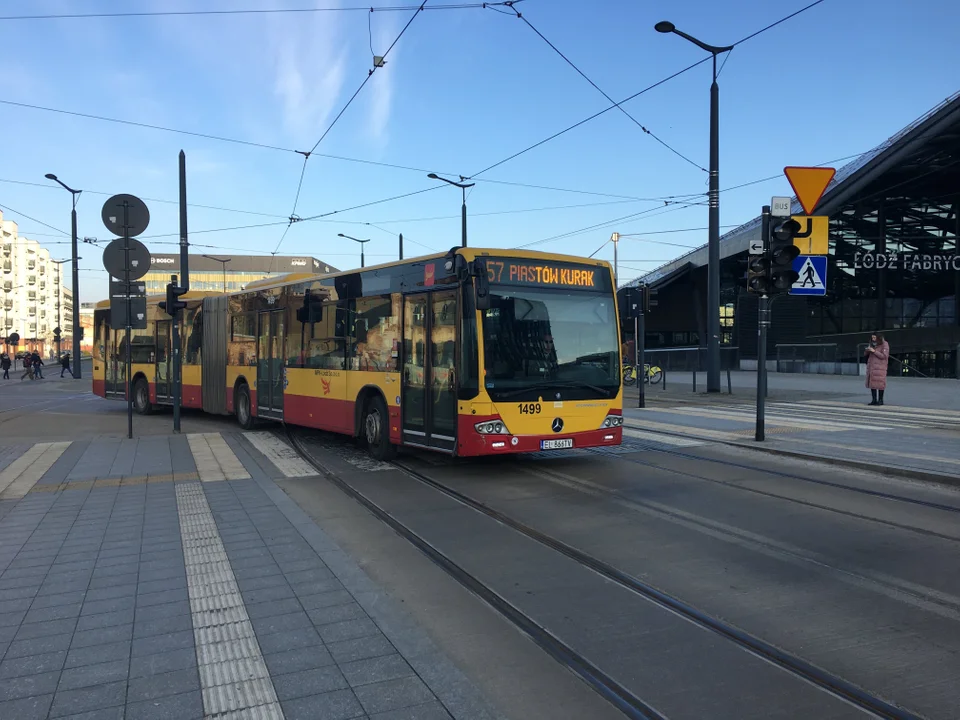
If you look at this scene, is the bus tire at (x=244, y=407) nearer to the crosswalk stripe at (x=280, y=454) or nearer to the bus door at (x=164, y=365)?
the crosswalk stripe at (x=280, y=454)

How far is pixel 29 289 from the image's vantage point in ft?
423

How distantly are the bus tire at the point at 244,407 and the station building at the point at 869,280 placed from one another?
2614cm

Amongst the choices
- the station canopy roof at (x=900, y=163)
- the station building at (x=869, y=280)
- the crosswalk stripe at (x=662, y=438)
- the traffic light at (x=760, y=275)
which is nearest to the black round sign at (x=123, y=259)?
the crosswalk stripe at (x=662, y=438)

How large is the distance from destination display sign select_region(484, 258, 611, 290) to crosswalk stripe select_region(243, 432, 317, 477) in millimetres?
3568

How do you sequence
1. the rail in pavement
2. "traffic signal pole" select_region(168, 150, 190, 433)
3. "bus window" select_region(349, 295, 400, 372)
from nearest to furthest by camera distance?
the rail in pavement → "bus window" select_region(349, 295, 400, 372) → "traffic signal pole" select_region(168, 150, 190, 433)

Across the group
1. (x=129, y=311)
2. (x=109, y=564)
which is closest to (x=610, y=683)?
(x=109, y=564)

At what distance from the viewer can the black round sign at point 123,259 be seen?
1227 centimetres

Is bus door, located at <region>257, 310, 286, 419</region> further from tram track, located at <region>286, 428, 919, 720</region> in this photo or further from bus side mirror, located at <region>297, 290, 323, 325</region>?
tram track, located at <region>286, 428, 919, 720</region>

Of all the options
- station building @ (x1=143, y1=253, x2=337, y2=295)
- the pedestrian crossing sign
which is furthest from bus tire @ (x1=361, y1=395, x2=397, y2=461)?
station building @ (x1=143, y1=253, x2=337, y2=295)

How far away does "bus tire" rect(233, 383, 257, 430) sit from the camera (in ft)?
47.3

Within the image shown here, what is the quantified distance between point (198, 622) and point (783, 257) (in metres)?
10.0

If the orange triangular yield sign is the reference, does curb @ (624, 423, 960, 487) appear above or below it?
below

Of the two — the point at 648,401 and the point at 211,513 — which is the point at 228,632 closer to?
the point at 211,513

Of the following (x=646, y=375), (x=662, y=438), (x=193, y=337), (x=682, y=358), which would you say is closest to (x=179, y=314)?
(x=193, y=337)
